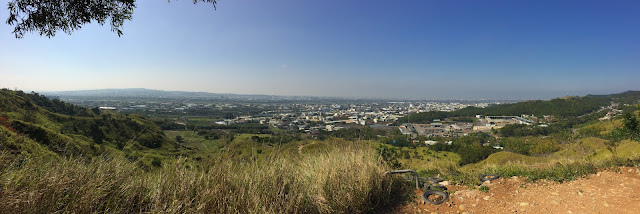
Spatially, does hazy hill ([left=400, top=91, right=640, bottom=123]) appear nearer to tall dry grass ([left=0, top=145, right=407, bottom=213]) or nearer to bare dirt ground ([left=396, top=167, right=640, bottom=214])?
bare dirt ground ([left=396, top=167, right=640, bottom=214])

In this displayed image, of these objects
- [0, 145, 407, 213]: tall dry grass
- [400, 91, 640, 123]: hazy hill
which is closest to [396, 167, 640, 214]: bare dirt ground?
[0, 145, 407, 213]: tall dry grass

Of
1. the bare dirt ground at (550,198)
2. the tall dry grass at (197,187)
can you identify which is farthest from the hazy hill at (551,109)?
the tall dry grass at (197,187)

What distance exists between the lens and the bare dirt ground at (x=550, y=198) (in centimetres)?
327

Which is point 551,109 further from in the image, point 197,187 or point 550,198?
point 197,187

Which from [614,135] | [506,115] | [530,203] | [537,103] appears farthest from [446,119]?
[530,203]

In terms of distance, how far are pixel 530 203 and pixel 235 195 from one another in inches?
167

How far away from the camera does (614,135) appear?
20.7 feet

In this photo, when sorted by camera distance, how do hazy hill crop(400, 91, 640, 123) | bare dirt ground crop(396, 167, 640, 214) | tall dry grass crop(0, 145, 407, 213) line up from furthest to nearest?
1. hazy hill crop(400, 91, 640, 123)
2. bare dirt ground crop(396, 167, 640, 214)
3. tall dry grass crop(0, 145, 407, 213)

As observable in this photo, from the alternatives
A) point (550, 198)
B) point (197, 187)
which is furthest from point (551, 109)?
point (197, 187)

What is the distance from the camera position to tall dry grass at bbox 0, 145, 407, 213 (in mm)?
1854

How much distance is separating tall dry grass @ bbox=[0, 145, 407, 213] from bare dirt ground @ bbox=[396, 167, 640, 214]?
93 centimetres

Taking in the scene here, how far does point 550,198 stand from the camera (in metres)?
3.60

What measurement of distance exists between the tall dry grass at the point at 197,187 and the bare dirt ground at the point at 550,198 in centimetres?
93

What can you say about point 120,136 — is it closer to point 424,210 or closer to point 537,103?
point 424,210
